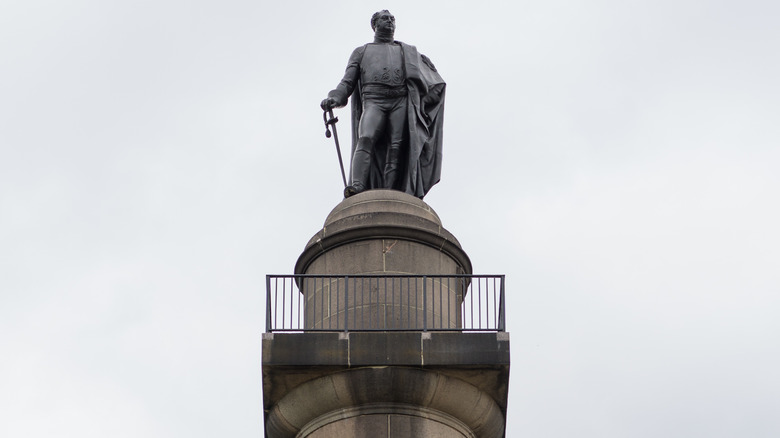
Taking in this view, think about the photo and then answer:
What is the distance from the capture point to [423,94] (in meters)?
29.9

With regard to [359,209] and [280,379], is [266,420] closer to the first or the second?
[280,379]

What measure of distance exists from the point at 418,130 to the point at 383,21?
7.92 feet

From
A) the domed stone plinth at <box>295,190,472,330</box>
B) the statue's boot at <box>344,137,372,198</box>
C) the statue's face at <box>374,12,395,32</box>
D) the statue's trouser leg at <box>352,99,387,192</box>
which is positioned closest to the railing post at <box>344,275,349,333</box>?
the domed stone plinth at <box>295,190,472,330</box>

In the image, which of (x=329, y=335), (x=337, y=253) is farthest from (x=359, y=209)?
(x=329, y=335)

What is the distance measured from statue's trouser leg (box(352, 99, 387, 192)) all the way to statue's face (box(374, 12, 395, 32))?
1.78 metres

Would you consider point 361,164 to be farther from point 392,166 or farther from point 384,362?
point 384,362

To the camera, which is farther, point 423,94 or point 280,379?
point 423,94

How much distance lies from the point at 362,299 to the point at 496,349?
95.8 inches

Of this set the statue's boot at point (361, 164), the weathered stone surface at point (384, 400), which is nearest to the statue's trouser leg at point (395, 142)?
the statue's boot at point (361, 164)

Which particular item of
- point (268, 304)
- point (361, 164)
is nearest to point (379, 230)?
point (268, 304)

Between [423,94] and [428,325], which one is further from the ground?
[423,94]

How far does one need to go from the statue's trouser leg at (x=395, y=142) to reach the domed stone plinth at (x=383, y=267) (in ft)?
4.75

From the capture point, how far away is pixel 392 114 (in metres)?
29.5

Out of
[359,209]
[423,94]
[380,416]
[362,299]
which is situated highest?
[423,94]
